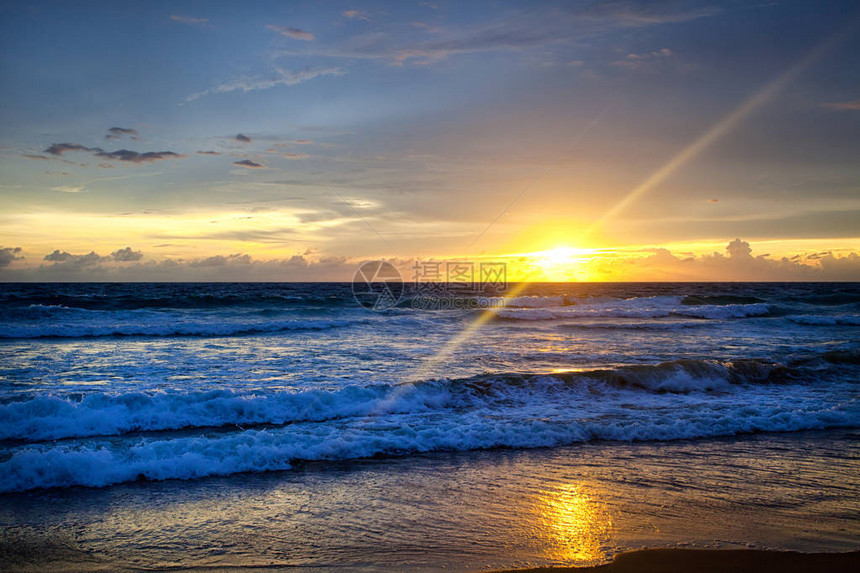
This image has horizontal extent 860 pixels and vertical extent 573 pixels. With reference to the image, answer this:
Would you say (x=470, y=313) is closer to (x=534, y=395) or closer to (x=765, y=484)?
(x=534, y=395)

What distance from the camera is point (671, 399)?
10.8m

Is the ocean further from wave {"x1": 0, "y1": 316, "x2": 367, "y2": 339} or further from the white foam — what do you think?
the white foam

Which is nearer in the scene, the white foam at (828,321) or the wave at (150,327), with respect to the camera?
the wave at (150,327)

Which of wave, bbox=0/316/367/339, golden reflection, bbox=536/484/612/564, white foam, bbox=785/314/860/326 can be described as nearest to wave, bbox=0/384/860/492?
golden reflection, bbox=536/484/612/564

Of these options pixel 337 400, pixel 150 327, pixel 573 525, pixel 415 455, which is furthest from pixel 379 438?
pixel 150 327

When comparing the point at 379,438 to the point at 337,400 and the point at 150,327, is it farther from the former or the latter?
the point at 150,327

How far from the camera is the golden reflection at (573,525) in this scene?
4.44 metres

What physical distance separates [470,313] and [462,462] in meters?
25.6

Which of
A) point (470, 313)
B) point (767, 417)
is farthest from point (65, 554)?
point (470, 313)

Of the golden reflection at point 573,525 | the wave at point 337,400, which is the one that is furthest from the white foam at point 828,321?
the golden reflection at point 573,525

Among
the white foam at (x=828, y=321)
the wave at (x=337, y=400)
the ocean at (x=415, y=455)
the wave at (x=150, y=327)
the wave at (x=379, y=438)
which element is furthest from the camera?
the white foam at (x=828, y=321)

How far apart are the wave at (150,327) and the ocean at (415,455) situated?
4056 millimetres

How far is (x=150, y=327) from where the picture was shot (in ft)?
73.1

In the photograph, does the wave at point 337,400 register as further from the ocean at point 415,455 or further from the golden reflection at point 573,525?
the golden reflection at point 573,525
